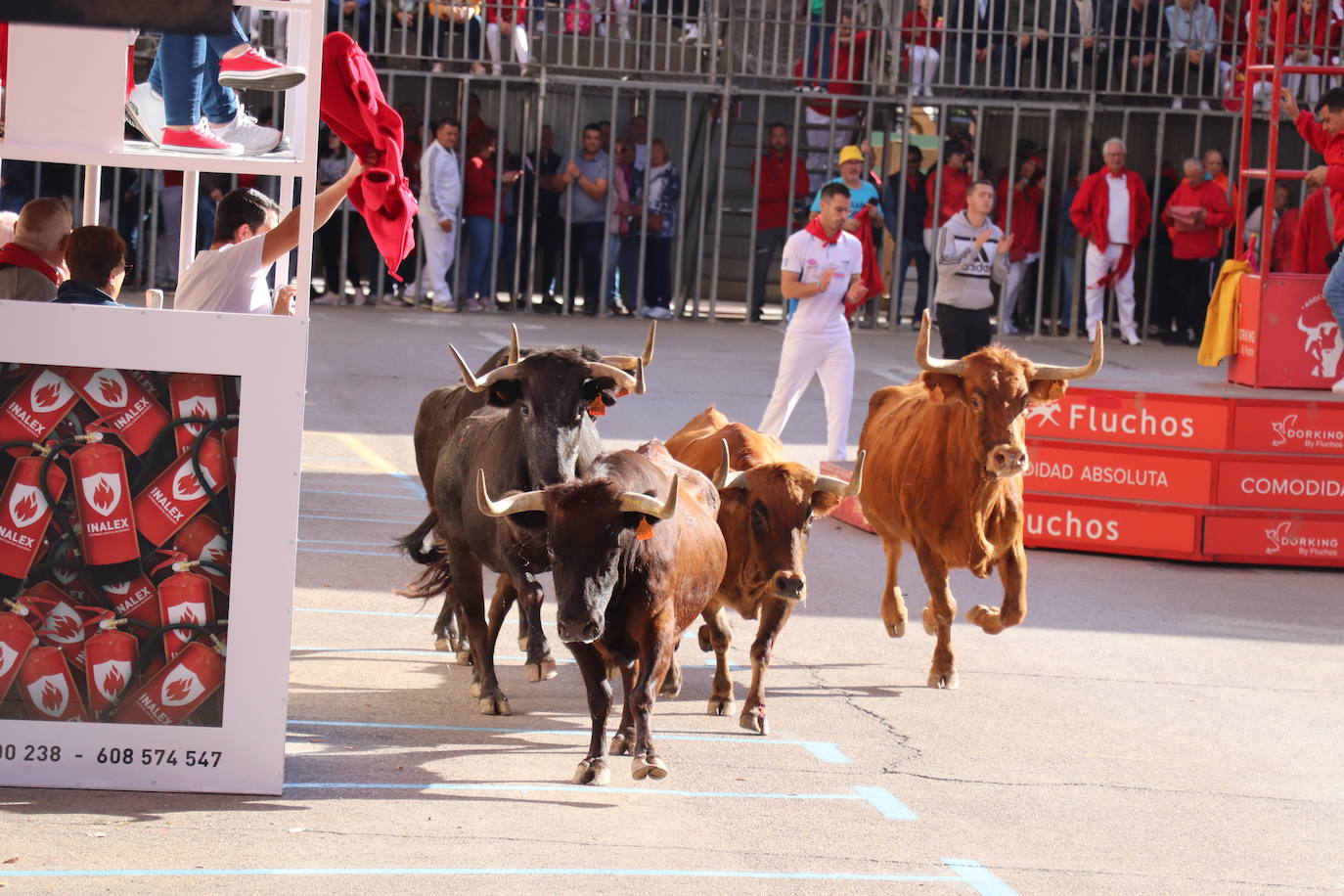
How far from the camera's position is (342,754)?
23.2ft

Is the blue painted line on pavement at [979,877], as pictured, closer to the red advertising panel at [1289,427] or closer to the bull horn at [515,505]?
the bull horn at [515,505]

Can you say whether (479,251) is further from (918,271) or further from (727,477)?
(727,477)

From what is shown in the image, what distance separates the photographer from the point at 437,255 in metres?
23.1

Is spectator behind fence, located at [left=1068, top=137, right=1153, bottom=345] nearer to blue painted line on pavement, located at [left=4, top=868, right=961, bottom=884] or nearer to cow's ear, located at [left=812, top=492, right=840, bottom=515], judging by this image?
cow's ear, located at [left=812, top=492, right=840, bottom=515]

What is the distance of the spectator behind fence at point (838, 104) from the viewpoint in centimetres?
2370

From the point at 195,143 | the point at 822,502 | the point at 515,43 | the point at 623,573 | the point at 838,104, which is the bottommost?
the point at 623,573

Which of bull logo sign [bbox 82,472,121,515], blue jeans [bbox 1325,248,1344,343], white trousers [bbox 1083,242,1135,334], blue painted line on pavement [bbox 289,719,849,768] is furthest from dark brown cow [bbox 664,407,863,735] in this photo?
white trousers [bbox 1083,242,1135,334]

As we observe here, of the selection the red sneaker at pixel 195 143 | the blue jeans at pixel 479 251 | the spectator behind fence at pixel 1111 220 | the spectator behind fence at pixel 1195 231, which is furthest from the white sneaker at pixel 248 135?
the spectator behind fence at pixel 1195 231

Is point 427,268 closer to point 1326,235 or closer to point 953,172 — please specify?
point 953,172

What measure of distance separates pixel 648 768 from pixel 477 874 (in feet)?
3.80

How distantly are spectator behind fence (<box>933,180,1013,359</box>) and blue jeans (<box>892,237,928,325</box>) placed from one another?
30.5 feet

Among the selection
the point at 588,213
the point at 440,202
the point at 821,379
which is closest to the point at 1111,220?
the point at 588,213

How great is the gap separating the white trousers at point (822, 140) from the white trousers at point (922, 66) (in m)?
1.01

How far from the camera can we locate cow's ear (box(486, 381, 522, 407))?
7816 mm
